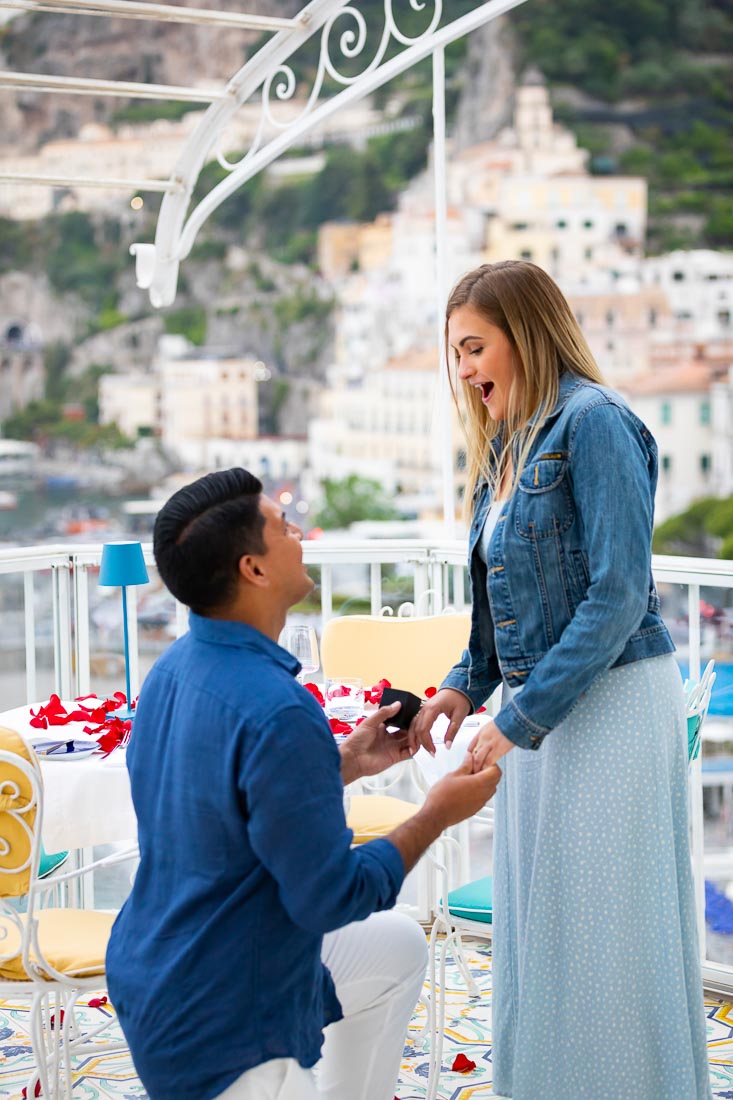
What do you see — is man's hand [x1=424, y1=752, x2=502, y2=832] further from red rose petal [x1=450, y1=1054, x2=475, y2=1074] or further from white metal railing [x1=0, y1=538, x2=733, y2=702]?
white metal railing [x1=0, y1=538, x2=733, y2=702]

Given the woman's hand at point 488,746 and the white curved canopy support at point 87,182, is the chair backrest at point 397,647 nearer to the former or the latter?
the woman's hand at point 488,746

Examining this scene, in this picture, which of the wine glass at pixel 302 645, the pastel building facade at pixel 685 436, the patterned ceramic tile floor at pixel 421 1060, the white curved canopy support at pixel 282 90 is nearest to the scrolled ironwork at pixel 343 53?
the white curved canopy support at pixel 282 90

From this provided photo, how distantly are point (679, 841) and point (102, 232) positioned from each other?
132 ft

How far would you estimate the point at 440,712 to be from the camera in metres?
2.05

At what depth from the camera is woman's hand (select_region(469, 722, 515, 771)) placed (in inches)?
68.0

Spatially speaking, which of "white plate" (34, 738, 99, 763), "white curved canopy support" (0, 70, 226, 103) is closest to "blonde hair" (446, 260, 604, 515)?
"white plate" (34, 738, 99, 763)

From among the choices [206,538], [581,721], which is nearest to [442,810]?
[581,721]

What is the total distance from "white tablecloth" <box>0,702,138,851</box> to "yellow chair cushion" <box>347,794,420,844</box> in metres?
0.59

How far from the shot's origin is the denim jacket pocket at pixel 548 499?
1.78 meters

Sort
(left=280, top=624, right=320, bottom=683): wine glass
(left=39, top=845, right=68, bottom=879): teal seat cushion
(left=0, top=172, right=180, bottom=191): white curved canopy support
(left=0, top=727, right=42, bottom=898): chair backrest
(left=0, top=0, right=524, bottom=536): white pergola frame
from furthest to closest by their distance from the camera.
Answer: (left=0, top=172, right=180, bottom=191): white curved canopy support, (left=0, top=0, right=524, bottom=536): white pergola frame, (left=39, top=845, right=68, bottom=879): teal seat cushion, (left=280, top=624, right=320, bottom=683): wine glass, (left=0, top=727, right=42, bottom=898): chair backrest

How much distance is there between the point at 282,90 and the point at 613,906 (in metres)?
3.15

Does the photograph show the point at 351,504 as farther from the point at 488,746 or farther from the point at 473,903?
the point at 488,746

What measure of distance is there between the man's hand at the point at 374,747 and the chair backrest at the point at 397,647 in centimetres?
125

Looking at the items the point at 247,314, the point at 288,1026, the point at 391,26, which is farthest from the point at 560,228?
the point at 288,1026
